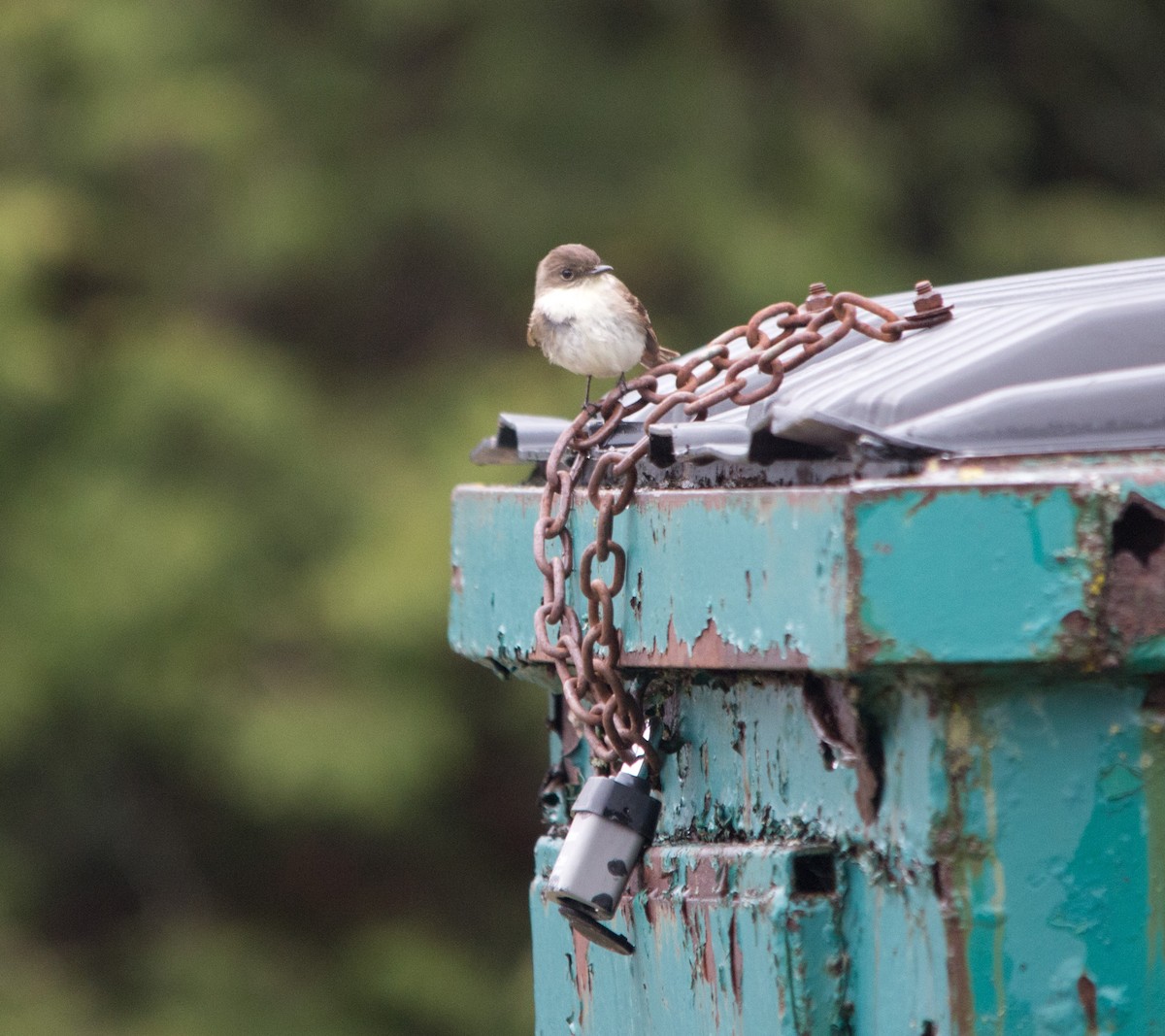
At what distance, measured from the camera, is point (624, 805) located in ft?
5.39

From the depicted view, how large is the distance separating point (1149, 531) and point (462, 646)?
0.94 m

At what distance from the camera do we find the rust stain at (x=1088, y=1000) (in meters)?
1.30

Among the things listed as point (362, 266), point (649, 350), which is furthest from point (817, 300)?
point (362, 266)

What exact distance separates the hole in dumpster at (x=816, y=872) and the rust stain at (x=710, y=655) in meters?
0.16

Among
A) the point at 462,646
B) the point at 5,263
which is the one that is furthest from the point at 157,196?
the point at 462,646

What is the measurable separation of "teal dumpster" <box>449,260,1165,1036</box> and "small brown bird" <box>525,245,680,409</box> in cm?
195

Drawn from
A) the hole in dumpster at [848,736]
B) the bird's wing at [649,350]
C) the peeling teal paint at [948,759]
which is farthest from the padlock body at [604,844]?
the bird's wing at [649,350]

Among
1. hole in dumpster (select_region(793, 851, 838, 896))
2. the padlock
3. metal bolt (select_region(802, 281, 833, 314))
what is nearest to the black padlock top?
the padlock

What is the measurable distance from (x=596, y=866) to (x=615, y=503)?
12.8 inches

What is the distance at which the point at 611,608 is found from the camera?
1.61 meters

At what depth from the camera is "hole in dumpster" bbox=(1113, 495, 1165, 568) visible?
1.26 m

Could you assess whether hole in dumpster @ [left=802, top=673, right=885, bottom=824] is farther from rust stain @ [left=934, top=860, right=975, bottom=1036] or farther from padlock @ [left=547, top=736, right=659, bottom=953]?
padlock @ [left=547, top=736, right=659, bottom=953]

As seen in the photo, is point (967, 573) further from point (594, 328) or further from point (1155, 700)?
point (594, 328)

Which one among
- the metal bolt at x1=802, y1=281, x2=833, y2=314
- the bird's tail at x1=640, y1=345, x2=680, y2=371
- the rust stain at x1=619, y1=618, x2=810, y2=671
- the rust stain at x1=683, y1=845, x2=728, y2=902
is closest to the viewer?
the rust stain at x1=619, y1=618, x2=810, y2=671
